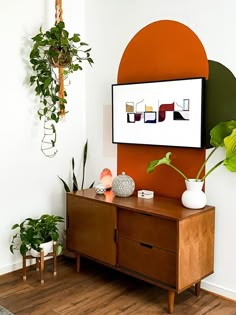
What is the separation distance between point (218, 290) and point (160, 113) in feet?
4.70

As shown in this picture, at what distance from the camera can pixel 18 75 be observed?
10.7 feet

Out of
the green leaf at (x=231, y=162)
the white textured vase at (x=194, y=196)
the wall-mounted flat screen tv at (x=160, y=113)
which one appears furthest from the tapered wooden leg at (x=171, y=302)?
the wall-mounted flat screen tv at (x=160, y=113)

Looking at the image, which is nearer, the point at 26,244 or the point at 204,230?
the point at 204,230

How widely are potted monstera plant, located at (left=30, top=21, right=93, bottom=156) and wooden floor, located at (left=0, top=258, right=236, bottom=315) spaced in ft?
4.11

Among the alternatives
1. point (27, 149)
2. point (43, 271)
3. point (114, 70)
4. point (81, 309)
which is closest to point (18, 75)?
point (27, 149)

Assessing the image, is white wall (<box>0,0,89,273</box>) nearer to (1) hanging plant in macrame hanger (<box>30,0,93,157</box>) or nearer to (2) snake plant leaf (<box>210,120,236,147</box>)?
(1) hanging plant in macrame hanger (<box>30,0,93,157</box>)

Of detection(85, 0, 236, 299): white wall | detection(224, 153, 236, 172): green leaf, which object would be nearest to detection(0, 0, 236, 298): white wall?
detection(85, 0, 236, 299): white wall

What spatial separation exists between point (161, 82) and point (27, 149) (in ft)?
4.34

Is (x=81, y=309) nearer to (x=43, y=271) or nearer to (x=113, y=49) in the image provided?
(x=43, y=271)

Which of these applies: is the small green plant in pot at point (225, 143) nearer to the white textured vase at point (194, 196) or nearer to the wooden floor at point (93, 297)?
the white textured vase at point (194, 196)

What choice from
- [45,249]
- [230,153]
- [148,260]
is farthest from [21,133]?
[230,153]

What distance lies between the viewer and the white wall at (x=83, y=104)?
279cm

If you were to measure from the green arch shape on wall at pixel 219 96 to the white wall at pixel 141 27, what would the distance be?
0.07m

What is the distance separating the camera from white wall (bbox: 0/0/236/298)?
279cm
